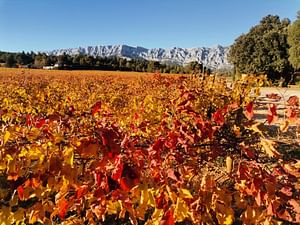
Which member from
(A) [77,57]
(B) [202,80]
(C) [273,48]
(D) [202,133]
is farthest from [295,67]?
(D) [202,133]

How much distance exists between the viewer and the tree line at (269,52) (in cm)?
4291

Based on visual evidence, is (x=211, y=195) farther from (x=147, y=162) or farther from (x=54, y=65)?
(x=54, y=65)

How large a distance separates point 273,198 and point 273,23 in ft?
208

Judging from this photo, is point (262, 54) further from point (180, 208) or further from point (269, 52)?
point (180, 208)

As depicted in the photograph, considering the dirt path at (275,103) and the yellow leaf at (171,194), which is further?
the dirt path at (275,103)

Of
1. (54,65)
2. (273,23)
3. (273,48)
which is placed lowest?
(54,65)

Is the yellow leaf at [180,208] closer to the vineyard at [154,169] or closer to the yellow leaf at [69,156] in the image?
the vineyard at [154,169]

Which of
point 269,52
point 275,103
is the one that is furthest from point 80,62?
point 275,103

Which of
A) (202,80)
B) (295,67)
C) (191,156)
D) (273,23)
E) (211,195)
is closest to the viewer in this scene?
(211,195)

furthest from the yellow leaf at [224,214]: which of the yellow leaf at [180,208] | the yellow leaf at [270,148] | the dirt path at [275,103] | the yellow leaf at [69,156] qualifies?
the yellow leaf at [69,156]

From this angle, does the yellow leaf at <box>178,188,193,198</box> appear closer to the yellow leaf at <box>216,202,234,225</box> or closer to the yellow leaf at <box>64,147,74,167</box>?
the yellow leaf at <box>216,202,234,225</box>

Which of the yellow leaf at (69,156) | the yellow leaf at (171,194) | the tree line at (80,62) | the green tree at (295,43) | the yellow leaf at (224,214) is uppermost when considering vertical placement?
the green tree at (295,43)

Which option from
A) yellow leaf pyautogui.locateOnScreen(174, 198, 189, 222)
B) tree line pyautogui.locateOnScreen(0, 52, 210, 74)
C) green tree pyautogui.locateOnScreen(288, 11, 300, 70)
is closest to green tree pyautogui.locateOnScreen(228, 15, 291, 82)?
green tree pyautogui.locateOnScreen(288, 11, 300, 70)

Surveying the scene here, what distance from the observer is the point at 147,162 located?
5.90 ft
